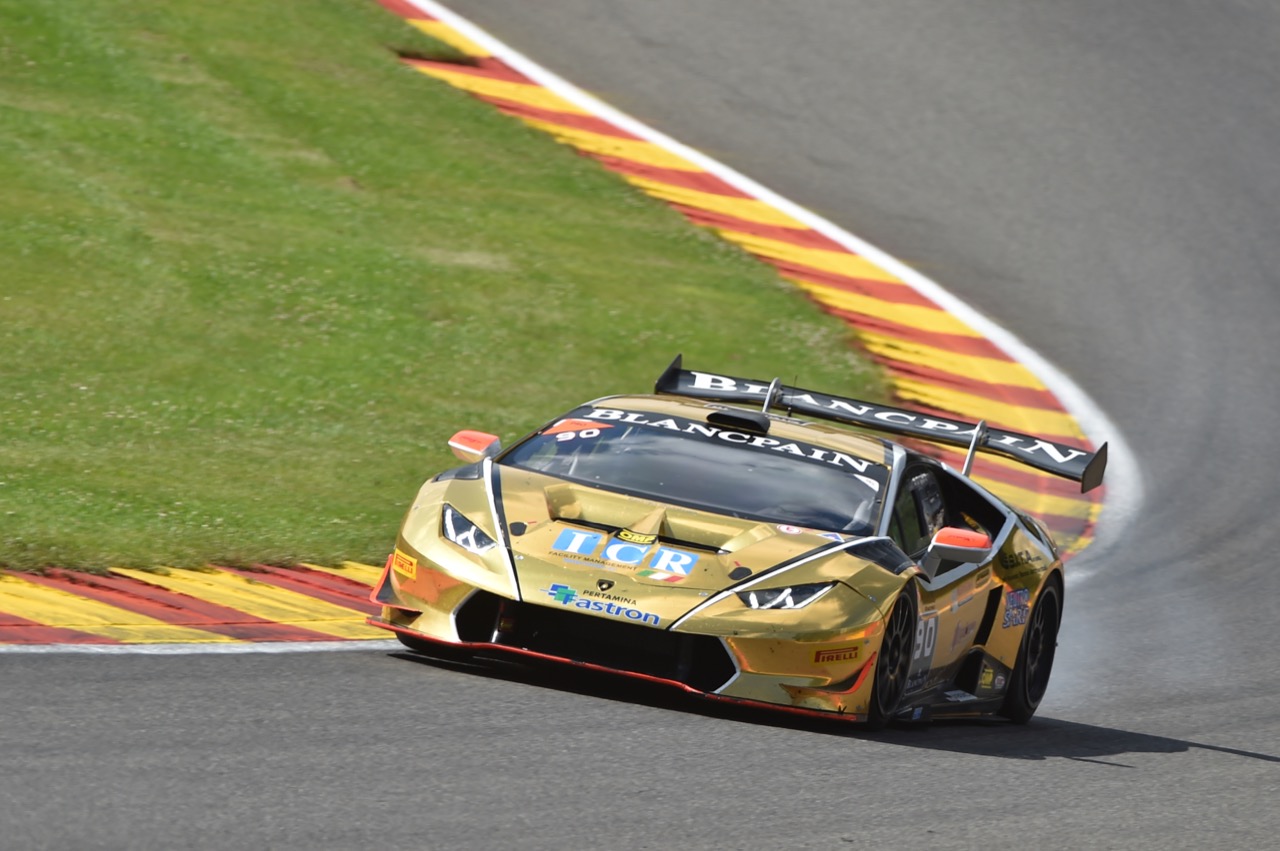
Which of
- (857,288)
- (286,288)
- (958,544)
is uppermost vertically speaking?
(857,288)

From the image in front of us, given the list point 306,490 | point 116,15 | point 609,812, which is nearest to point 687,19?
point 116,15

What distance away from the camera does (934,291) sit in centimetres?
1677

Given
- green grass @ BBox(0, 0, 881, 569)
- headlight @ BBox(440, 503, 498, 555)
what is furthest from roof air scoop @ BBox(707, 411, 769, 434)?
green grass @ BBox(0, 0, 881, 569)

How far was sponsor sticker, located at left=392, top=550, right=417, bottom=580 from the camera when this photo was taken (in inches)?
289

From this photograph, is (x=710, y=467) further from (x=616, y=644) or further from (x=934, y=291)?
(x=934, y=291)

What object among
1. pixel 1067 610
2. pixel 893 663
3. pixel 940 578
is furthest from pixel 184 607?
pixel 1067 610

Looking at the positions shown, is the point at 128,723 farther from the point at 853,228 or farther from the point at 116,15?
the point at 116,15

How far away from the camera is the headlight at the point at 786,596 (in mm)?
6980

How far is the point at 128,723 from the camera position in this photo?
5855 mm

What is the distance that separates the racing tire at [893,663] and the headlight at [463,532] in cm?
141

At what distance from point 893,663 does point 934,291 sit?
384 inches

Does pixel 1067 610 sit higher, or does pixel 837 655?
pixel 837 655

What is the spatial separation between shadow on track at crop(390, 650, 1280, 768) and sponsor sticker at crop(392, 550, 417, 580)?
353mm

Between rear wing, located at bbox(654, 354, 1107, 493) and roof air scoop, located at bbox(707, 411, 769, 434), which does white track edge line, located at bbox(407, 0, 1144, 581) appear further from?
roof air scoop, located at bbox(707, 411, 769, 434)
